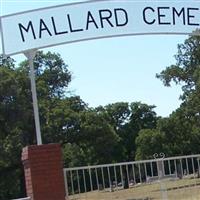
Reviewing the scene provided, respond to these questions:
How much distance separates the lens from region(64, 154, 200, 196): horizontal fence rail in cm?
1038

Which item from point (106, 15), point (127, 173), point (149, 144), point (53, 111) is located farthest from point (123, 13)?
point (149, 144)

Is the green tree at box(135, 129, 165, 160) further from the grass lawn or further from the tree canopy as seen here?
the grass lawn

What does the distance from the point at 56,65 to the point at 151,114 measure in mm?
46509

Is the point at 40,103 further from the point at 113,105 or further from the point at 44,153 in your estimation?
the point at 113,105

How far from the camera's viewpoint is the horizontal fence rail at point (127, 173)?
34.1 feet

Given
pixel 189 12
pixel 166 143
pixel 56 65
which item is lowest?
pixel 166 143

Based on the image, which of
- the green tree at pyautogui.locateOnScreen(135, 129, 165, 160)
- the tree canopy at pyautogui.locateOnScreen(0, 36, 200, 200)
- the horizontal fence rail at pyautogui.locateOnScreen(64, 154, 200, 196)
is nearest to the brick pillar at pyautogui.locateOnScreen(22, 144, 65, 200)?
the horizontal fence rail at pyautogui.locateOnScreen(64, 154, 200, 196)

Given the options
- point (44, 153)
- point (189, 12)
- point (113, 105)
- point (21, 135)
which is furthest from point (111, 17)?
point (113, 105)

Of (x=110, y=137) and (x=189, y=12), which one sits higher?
(x=189, y=12)

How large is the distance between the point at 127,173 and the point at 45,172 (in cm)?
154

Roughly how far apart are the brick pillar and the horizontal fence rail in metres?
0.18

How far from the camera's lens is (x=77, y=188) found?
35.1 feet

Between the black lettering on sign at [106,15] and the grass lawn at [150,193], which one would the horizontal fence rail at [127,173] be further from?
the black lettering on sign at [106,15]

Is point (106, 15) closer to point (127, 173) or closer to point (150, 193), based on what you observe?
point (127, 173)
